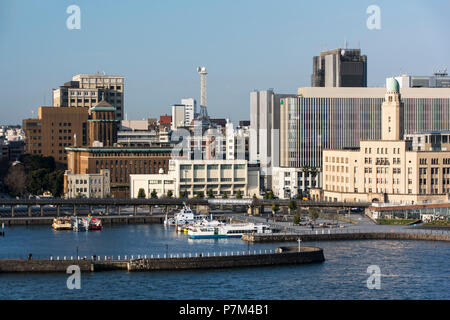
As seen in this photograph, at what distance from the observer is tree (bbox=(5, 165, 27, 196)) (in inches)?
5002

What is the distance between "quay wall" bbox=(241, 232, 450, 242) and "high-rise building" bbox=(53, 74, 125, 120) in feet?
290

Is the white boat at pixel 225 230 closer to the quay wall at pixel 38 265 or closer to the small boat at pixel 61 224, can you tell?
the small boat at pixel 61 224

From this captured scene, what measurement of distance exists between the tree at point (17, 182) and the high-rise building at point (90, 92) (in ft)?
108

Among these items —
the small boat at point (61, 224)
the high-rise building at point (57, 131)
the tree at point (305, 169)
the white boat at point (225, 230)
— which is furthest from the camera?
the high-rise building at point (57, 131)

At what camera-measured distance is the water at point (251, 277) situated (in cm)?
5738

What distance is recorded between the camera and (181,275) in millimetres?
64000

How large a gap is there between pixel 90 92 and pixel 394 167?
7741cm

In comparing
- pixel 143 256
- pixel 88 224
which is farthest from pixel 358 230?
pixel 88 224

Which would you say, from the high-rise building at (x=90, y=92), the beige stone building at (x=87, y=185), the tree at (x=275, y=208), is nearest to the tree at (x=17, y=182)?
the beige stone building at (x=87, y=185)

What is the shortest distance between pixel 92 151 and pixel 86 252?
2225 inches

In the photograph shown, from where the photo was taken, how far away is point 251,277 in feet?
208

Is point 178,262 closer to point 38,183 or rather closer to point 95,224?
point 95,224

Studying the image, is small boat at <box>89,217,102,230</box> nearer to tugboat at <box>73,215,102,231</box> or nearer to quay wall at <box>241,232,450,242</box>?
tugboat at <box>73,215,102,231</box>
